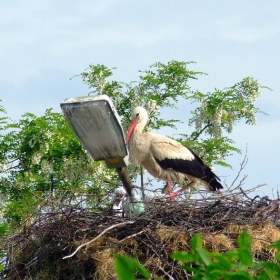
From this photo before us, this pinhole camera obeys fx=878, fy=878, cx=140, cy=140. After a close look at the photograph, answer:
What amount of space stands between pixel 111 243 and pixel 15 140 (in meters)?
7.14

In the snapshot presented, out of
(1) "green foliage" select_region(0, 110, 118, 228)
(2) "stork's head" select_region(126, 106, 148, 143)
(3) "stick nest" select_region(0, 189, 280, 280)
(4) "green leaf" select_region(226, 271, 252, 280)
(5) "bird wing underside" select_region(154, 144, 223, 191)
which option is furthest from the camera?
(1) "green foliage" select_region(0, 110, 118, 228)

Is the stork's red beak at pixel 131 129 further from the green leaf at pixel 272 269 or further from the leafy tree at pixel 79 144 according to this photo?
the green leaf at pixel 272 269

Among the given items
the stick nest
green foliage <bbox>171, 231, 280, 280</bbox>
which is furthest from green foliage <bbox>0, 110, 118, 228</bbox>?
green foliage <bbox>171, 231, 280, 280</bbox>

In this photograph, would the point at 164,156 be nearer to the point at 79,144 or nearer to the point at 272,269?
the point at 79,144

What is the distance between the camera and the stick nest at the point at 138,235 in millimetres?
7523

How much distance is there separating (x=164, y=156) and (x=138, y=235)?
391 cm

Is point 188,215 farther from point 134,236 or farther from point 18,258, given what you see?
point 18,258

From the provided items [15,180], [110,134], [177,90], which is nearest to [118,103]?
[177,90]

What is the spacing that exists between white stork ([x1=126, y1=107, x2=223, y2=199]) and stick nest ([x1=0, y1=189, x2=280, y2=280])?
125 inches

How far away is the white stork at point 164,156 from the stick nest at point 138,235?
125 inches

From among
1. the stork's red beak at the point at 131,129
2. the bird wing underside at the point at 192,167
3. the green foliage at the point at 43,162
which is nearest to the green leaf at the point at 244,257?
the bird wing underside at the point at 192,167

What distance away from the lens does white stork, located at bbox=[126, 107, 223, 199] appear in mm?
11516

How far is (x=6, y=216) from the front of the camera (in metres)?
13.8

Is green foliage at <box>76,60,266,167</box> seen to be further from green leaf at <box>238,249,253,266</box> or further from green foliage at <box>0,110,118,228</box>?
green leaf at <box>238,249,253,266</box>
